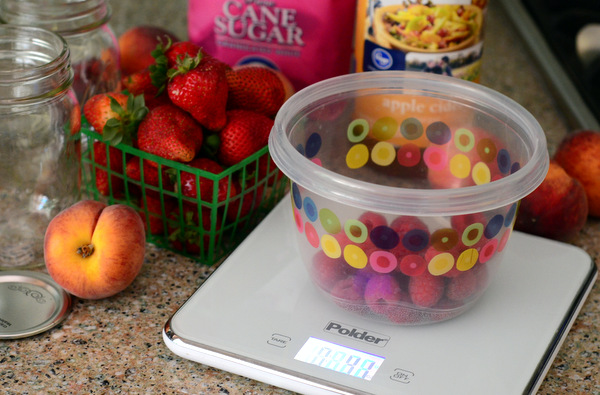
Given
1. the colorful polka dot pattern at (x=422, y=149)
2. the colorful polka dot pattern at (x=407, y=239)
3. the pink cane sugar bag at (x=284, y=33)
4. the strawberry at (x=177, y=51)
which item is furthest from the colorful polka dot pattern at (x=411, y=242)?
the pink cane sugar bag at (x=284, y=33)

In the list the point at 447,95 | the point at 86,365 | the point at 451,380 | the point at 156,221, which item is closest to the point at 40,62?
the point at 156,221

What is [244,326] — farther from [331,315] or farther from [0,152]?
[0,152]

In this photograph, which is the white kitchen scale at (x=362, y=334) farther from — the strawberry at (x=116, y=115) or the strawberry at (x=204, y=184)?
the strawberry at (x=116, y=115)

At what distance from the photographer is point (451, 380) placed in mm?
686

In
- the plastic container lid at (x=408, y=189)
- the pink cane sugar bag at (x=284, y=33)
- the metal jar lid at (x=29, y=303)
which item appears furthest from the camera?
the pink cane sugar bag at (x=284, y=33)

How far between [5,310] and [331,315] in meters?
0.33

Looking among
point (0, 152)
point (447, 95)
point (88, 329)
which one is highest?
point (447, 95)

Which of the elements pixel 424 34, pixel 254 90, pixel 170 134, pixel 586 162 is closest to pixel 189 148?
pixel 170 134

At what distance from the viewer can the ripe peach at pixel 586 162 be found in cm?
96

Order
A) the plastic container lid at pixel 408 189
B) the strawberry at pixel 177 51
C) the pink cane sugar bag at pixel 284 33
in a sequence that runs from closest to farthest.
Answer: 1. the plastic container lid at pixel 408 189
2. the strawberry at pixel 177 51
3. the pink cane sugar bag at pixel 284 33

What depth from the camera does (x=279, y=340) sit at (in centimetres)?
72

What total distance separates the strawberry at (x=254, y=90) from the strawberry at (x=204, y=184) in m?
0.09

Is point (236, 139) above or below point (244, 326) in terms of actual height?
above

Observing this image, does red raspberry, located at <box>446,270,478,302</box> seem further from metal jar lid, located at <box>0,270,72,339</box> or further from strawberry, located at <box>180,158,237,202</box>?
metal jar lid, located at <box>0,270,72,339</box>
